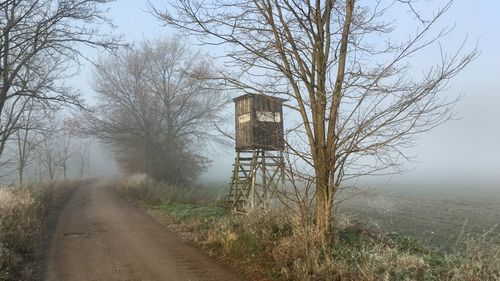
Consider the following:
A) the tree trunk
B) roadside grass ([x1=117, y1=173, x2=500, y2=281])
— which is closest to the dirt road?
roadside grass ([x1=117, y1=173, x2=500, y2=281])

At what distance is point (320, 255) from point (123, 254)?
15.9 ft

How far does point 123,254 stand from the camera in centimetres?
953

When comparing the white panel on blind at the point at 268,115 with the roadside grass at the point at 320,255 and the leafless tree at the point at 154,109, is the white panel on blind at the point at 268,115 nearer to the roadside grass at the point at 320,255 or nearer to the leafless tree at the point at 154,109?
the roadside grass at the point at 320,255

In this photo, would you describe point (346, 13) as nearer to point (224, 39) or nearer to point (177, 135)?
point (224, 39)

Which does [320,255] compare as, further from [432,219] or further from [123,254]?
[432,219]

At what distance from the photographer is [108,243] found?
1087 centimetres

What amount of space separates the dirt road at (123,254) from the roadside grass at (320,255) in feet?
2.07

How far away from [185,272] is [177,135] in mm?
27835

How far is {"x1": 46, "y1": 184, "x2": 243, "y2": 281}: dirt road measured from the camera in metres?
7.93

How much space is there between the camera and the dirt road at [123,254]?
7926 mm

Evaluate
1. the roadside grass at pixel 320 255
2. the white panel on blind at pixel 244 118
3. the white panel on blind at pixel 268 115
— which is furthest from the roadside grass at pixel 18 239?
the white panel on blind at pixel 244 118

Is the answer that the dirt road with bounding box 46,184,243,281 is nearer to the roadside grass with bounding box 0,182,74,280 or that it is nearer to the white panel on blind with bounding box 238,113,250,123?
the roadside grass with bounding box 0,182,74,280

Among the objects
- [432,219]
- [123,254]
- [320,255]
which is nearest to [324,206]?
[320,255]

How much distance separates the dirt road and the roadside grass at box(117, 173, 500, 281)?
24.8 inches
